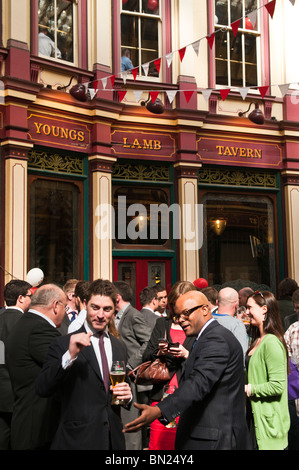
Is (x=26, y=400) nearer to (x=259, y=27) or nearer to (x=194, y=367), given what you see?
(x=194, y=367)

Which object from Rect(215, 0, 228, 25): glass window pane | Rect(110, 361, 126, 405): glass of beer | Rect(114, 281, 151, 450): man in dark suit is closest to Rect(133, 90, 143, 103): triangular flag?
Rect(215, 0, 228, 25): glass window pane

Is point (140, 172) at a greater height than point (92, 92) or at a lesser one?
lesser

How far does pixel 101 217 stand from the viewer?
12.1 meters

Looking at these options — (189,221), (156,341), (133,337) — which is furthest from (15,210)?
(156,341)

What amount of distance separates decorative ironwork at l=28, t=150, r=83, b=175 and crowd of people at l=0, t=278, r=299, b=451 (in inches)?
229

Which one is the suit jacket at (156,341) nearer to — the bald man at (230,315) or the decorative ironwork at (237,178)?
the bald man at (230,315)

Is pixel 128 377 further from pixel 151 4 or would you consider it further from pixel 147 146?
pixel 151 4

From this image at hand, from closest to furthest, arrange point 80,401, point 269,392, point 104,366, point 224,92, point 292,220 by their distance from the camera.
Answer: point 80,401, point 104,366, point 269,392, point 224,92, point 292,220

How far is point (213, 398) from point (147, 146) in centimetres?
953

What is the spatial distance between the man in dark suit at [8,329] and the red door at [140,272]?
6.61 metres

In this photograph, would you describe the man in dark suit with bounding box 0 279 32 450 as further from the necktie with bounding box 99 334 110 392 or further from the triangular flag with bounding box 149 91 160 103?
the triangular flag with bounding box 149 91 160 103

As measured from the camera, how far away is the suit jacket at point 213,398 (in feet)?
12.1

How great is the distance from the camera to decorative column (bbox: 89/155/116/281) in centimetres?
1198

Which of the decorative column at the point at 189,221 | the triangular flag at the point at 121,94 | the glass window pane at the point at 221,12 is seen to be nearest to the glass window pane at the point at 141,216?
the decorative column at the point at 189,221
